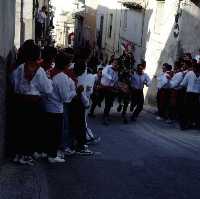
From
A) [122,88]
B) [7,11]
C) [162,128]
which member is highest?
[7,11]

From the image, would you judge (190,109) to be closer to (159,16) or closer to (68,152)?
(68,152)

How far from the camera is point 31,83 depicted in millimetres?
7367

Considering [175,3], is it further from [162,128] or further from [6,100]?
[6,100]

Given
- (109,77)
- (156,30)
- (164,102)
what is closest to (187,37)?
(156,30)

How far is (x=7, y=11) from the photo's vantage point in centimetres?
786

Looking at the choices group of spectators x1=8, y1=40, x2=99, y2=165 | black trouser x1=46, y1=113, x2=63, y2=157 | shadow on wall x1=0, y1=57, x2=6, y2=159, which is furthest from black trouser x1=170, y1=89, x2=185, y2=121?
shadow on wall x1=0, y1=57, x2=6, y2=159

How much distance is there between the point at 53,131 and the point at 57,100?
51 cm

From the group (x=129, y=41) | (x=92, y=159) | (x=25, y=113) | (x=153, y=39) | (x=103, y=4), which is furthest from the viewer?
(x=103, y=4)

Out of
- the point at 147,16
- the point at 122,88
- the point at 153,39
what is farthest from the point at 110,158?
the point at 147,16

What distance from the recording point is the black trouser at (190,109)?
14000mm

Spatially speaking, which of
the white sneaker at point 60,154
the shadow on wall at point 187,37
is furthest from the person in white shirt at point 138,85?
the white sneaker at point 60,154

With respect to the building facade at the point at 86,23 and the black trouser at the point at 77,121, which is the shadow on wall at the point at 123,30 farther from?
the black trouser at the point at 77,121

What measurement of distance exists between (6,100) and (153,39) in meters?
16.6

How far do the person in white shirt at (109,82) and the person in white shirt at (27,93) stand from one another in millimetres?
6849
